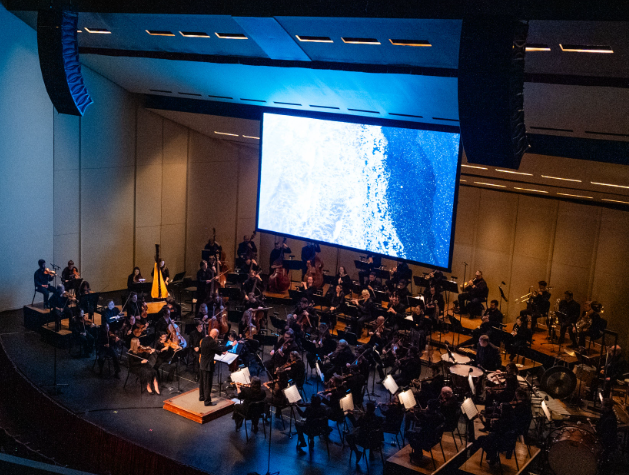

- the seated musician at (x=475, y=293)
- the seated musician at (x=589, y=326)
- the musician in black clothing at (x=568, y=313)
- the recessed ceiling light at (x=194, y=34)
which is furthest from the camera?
the seated musician at (x=475, y=293)

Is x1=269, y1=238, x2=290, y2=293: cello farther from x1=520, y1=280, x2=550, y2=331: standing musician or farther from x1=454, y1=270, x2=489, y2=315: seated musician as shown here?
x1=520, y1=280, x2=550, y2=331: standing musician

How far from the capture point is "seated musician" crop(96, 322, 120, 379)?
11734mm

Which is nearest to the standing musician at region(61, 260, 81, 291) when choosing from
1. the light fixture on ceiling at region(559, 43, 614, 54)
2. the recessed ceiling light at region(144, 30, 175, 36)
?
the recessed ceiling light at region(144, 30, 175, 36)

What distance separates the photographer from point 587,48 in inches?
277

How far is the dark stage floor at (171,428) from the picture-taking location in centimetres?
929

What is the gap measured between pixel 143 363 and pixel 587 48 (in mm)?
8502

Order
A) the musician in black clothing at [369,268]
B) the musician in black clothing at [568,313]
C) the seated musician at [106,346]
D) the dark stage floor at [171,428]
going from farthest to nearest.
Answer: the musician in black clothing at [369,268] → the musician in black clothing at [568,313] → the seated musician at [106,346] → the dark stage floor at [171,428]

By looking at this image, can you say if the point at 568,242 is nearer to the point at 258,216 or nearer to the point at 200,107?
the point at 258,216

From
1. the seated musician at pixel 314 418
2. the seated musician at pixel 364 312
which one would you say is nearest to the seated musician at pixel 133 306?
the seated musician at pixel 364 312

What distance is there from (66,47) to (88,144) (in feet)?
19.1

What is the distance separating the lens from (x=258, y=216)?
14.7 m

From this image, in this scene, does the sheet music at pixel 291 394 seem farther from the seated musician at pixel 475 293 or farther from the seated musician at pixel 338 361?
the seated musician at pixel 475 293

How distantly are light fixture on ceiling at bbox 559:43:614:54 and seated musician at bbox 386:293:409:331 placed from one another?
6381 mm

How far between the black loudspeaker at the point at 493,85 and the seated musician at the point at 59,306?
372 inches
